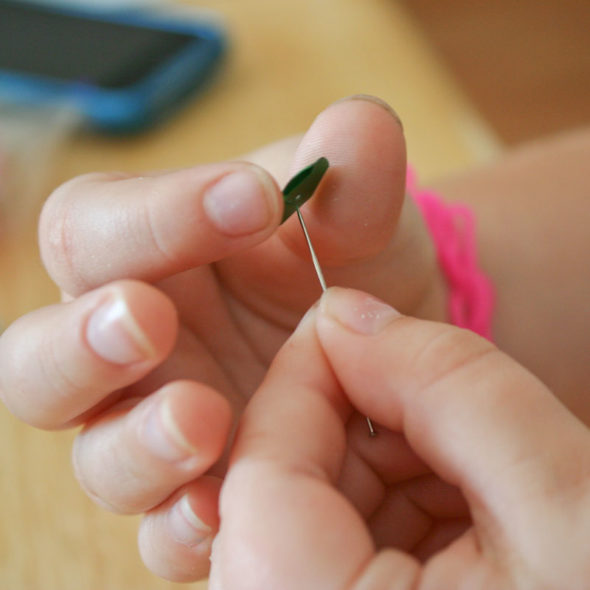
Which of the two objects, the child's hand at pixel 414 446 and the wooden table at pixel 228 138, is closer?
the child's hand at pixel 414 446

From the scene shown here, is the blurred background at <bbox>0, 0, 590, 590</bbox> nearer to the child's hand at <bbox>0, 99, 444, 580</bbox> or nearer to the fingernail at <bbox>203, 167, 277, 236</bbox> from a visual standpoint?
the child's hand at <bbox>0, 99, 444, 580</bbox>

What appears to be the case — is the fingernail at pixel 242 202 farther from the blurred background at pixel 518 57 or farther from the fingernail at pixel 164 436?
the blurred background at pixel 518 57

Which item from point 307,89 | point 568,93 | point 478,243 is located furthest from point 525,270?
point 568,93

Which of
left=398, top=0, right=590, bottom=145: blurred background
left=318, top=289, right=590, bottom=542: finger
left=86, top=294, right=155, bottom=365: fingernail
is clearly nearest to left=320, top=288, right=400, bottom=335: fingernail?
left=318, top=289, right=590, bottom=542: finger

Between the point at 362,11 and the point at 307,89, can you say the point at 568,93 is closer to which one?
the point at 362,11

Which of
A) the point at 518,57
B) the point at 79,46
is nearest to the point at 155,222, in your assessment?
the point at 79,46

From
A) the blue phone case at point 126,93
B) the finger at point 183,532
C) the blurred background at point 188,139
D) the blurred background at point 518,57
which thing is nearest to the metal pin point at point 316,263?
the finger at point 183,532

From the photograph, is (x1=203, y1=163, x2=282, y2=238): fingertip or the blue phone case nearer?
(x1=203, y1=163, x2=282, y2=238): fingertip
